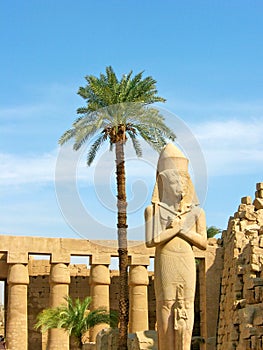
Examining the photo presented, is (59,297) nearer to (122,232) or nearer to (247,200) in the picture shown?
(122,232)

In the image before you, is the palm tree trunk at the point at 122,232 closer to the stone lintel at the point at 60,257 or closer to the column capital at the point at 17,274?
the stone lintel at the point at 60,257

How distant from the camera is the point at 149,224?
34.4 ft

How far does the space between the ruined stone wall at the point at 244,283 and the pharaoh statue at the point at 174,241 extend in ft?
17.8

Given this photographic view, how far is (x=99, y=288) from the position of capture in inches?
1098

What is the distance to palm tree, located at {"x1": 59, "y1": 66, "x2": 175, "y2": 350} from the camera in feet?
73.2

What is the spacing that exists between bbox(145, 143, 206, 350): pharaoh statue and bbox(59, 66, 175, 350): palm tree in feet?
35.6

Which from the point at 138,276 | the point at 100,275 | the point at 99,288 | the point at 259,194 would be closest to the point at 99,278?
the point at 100,275

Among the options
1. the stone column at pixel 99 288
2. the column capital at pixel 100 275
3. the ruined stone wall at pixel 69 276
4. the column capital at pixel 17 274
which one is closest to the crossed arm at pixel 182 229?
the ruined stone wall at pixel 69 276

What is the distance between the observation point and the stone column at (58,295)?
2678cm

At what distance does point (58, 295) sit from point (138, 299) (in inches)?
123

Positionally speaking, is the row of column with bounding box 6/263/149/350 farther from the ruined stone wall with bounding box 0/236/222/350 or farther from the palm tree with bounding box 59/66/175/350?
the palm tree with bounding box 59/66/175/350

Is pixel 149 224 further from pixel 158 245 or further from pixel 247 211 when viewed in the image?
pixel 247 211

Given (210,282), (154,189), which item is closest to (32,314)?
→ (210,282)

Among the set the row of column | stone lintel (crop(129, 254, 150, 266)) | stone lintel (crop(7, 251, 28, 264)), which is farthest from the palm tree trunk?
stone lintel (crop(129, 254, 150, 266))
